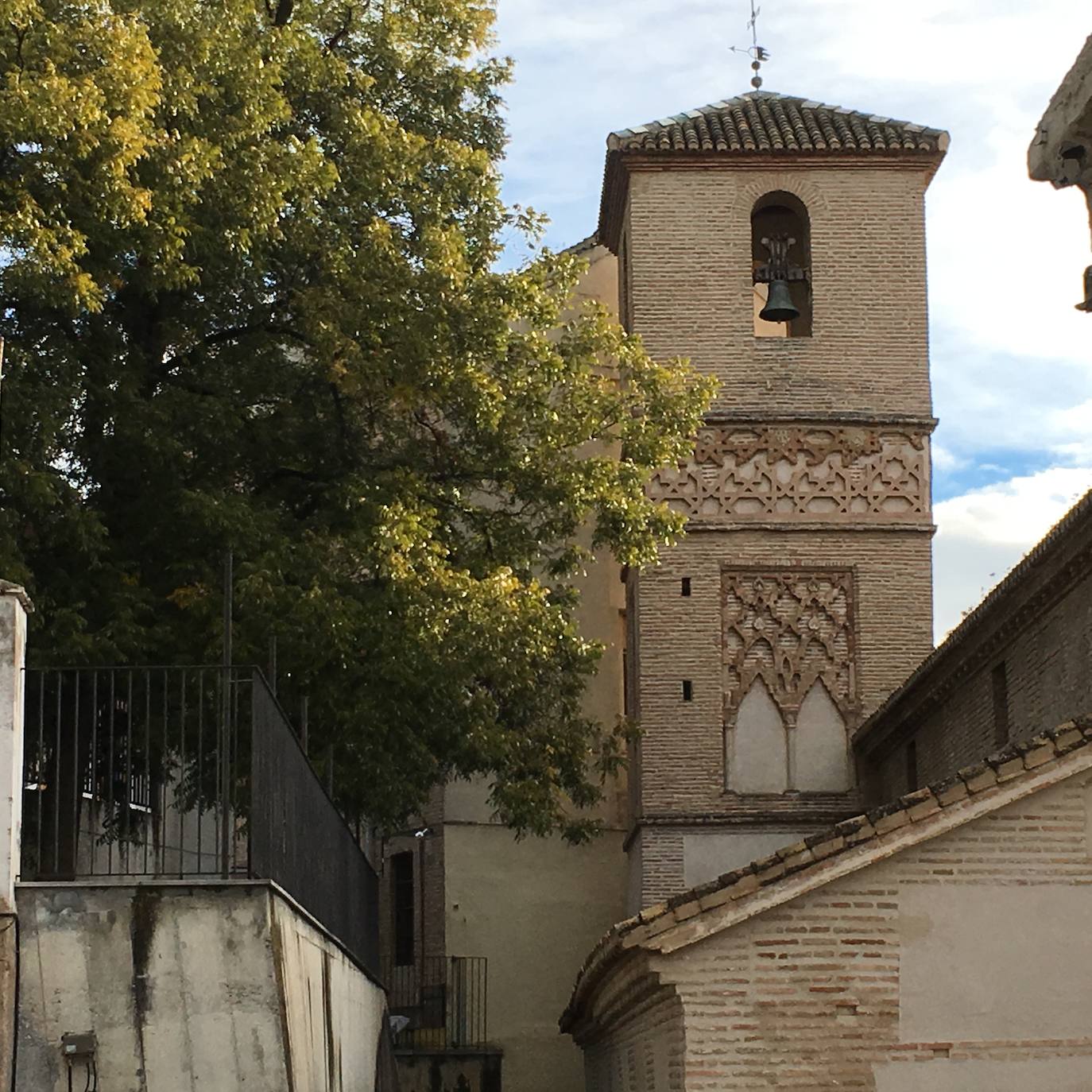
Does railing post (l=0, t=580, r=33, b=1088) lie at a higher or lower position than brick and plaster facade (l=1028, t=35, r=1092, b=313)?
lower

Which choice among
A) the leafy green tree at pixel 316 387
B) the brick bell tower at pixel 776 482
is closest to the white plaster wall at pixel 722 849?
the brick bell tower at pixel 776 482

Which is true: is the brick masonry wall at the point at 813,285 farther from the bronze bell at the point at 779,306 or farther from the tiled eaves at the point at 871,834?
the tiled eaves at the point at 871,834

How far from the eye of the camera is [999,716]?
817 inches

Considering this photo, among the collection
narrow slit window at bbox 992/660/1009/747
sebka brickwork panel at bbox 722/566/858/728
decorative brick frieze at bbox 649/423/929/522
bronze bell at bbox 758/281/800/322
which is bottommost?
narrow slit window at bbox 992/660/1009/747

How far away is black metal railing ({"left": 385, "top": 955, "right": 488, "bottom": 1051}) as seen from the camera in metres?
28.8

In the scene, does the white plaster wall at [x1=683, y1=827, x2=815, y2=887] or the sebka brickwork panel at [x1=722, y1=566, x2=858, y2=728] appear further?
the sebka brickwork panel at [x1=722, y1=566, x2=858, y2=728]

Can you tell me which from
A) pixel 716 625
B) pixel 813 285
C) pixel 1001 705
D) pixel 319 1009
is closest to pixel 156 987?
pixel 319 1009

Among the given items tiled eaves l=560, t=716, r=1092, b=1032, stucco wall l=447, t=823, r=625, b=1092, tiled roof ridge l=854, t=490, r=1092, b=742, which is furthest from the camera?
stucco wall l=447, t=823, r=625, b=1092

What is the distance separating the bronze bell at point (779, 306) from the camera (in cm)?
2628

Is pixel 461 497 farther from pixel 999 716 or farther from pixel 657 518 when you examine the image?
pixel 999 716

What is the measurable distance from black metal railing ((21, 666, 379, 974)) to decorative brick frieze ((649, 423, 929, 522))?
10695mm

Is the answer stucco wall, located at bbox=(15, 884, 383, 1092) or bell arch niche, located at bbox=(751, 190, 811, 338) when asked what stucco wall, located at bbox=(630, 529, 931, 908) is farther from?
stucco wall, located at bbox=(15, 884, 383, 1092)

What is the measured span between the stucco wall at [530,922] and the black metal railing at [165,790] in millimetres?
12444

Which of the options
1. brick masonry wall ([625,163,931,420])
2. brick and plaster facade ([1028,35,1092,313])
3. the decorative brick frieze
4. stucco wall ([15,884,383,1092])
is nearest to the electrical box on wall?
stucco wall ([15,884,383,1092])
